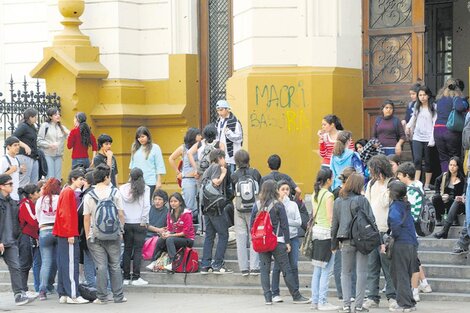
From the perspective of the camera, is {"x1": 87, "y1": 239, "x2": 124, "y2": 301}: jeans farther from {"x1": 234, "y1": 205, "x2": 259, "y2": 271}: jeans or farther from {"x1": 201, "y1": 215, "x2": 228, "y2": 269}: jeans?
{"x1": 234, "y1": 205, "x2": 259, "y2": 271}: jeans

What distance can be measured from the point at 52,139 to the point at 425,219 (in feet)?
22.8

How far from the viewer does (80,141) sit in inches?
866

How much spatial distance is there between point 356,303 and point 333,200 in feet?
4.35

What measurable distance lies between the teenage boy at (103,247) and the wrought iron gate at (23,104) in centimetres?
447

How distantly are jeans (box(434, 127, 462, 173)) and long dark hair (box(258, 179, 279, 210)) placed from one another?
3485 millimetres

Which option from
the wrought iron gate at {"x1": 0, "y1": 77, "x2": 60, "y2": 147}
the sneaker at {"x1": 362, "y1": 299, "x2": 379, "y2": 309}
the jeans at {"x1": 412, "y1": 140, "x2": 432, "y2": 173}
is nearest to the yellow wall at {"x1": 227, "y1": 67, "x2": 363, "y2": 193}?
the jeans at {"x1": 412, "y1": 140, "x2": 432, "y2": 173}

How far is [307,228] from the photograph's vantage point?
17812mm

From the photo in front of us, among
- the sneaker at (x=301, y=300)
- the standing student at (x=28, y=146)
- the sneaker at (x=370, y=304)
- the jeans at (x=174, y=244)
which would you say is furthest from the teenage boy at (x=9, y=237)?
the sneaker at (x=370, y=304)

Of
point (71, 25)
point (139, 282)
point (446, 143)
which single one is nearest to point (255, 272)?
point (139, 282)

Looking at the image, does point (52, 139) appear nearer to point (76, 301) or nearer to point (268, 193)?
point (76, 301)

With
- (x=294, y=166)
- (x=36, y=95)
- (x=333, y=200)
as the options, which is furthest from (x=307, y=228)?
(x=36, y=95)

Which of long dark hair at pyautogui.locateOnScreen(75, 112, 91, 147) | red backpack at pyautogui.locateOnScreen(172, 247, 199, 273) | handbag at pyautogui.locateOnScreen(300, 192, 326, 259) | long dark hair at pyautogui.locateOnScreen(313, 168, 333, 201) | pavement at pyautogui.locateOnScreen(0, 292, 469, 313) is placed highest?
long dark hair at pyautogui.locateOnScreen(75, 112, 91, 147)

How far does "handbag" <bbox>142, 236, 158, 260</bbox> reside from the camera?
1972 cm

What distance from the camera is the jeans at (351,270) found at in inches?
666
